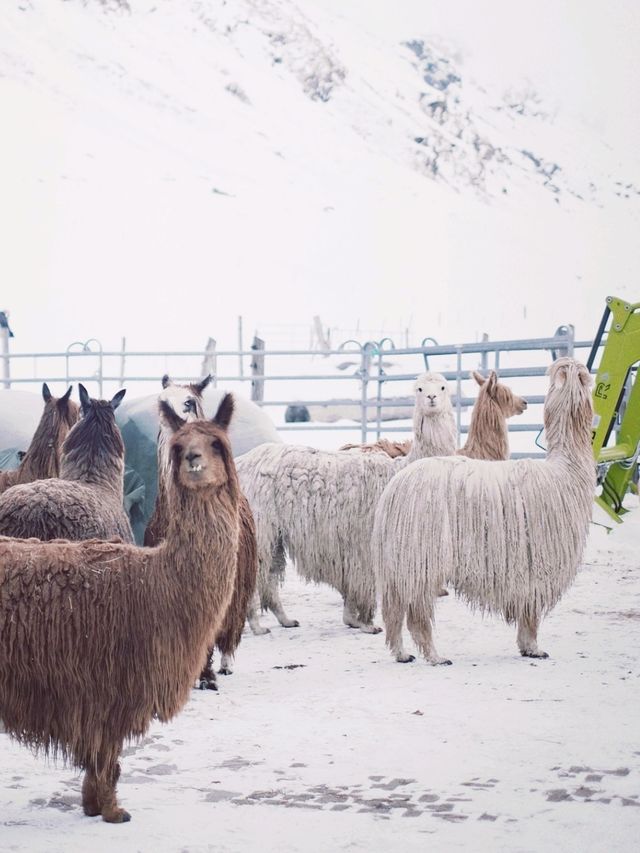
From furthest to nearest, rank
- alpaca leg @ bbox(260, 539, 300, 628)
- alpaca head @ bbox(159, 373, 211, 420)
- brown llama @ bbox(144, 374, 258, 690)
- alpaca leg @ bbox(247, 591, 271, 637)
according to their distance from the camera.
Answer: alpaca leg @ bbox(260, 539, 300, 628), alpaca leg @ bbox(247, 591, 271, 637), alpaca head @ bbox(159, 373, 211, 420), brown llama @ bbox(144, 374, 258, 690)

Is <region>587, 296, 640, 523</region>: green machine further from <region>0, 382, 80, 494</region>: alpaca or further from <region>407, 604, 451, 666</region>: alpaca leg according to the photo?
<region>0, 382, 80, 494</region>: alpaca

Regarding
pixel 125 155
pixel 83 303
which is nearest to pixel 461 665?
pixel 83 303

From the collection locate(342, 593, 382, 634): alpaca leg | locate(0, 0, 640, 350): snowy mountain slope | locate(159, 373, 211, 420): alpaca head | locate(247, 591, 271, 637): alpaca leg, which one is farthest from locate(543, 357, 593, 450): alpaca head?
locate(0, 0, 640, 350): snowy mountain slope

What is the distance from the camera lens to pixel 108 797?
128 inches

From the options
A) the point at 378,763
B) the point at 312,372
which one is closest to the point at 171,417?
the point at 378,763

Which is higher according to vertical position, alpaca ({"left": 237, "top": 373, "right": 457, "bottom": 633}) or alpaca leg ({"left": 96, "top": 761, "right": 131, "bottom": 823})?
alpaca ({"left": 237, "top": 373, "right": 457, "bottom": 633})

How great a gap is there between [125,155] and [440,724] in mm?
36099

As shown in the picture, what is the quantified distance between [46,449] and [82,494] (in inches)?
50.8

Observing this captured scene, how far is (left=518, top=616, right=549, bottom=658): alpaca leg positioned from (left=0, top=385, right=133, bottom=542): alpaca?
172 cm

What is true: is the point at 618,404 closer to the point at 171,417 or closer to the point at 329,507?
the point at 329,507

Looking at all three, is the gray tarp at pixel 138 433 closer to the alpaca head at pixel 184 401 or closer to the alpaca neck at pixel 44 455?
the alpaca neck at pixel 44 455

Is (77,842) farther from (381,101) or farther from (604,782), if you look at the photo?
(381,101)

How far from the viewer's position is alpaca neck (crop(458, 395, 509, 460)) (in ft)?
23.1

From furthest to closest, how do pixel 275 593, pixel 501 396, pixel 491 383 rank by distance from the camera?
pixel 501 396 → pixel 491 383 → pixel 275 593
